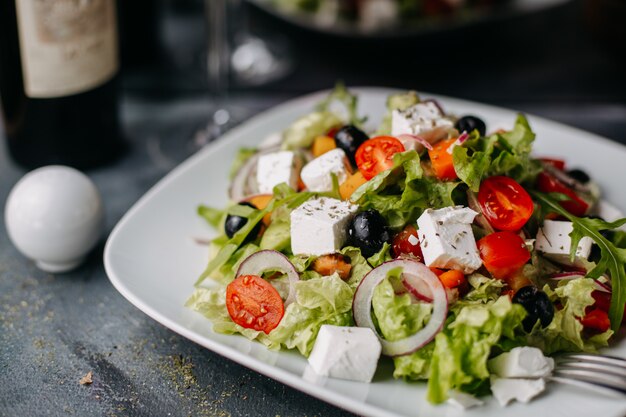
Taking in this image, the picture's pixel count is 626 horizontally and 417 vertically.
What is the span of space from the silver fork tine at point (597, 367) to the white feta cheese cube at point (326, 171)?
924 mm

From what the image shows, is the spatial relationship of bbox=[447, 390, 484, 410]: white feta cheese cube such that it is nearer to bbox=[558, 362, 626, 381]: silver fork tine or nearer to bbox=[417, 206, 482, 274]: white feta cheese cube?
bbox=[558, 362, 626, 381]: silver fork tine

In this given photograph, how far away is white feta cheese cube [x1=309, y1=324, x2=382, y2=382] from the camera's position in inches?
85.6

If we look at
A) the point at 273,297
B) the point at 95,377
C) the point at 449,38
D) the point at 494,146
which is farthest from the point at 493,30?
the point at 95,377

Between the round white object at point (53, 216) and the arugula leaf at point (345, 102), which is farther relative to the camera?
the arugula leaf at point (345, 102)

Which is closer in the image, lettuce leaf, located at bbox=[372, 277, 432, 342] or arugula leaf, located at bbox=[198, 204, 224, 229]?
lettuce leaf, located at bbox=[372, 277, 432, 342]

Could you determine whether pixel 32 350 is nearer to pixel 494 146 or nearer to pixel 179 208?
pixel 179 208

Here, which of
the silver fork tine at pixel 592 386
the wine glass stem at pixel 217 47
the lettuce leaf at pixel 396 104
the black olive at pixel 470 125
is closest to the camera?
the silver fork tine at pixel 592 386

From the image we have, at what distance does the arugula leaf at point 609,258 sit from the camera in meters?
2.38

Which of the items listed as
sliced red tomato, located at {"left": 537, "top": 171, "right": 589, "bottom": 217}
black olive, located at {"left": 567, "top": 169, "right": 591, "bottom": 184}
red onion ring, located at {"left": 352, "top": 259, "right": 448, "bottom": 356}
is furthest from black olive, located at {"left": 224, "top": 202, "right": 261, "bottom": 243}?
black olive, located at {"left": 567, "top": 169, "right": 591, "bottom": 184}

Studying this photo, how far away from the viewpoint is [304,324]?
2.35m

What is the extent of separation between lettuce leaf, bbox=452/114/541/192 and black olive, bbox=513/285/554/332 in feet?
1.23

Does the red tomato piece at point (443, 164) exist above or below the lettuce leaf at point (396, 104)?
above

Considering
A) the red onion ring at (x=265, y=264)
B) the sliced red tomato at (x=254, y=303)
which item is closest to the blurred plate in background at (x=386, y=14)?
the red onion ring at (x=265, y=264)

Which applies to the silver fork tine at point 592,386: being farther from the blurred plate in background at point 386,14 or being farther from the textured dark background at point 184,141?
the blurred plate in background at point 386,14
